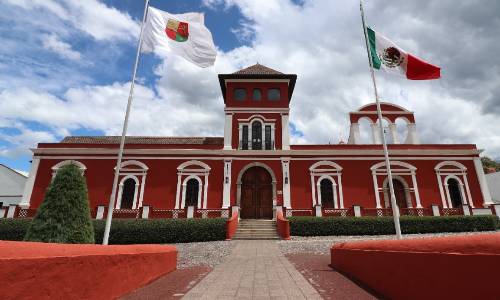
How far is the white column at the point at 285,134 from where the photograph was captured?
20141mm

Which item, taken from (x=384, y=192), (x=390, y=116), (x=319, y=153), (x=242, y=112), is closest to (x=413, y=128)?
(x=390, y=116)

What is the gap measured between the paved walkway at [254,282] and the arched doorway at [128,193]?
39.5 feet

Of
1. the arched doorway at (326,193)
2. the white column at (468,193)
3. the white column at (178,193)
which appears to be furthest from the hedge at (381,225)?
the white column at (178,193)

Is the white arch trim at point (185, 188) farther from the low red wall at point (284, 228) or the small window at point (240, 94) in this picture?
the small window at point (240, 94)

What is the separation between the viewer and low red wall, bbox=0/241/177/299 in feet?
8.38

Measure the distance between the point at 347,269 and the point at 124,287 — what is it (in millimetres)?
5001

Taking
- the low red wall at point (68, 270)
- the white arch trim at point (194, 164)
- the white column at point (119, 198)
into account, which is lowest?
the low red wall at point (68, 270)

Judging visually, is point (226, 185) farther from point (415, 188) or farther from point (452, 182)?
point (452, 182)

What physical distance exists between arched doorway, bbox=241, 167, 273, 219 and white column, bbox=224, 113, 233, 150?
2.43 meters

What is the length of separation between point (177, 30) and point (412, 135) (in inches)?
766

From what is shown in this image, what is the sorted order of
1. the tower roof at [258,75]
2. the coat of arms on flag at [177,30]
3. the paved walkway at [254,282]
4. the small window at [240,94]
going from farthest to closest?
the small window at [240,94] < the tower roof at [258,75] < the coat of arms on flag at [177,30] < the paved walkway at [254,282]

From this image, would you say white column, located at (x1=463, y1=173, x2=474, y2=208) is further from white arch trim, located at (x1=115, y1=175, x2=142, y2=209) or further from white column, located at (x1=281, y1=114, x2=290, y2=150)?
white arch trim, located at (x1=115, y1=175, x2=142, y2=209)

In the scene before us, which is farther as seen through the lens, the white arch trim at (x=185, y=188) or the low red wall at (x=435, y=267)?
the white arch trim at (x=185, y=188)

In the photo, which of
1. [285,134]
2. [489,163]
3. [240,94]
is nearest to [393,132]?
[285,134]
